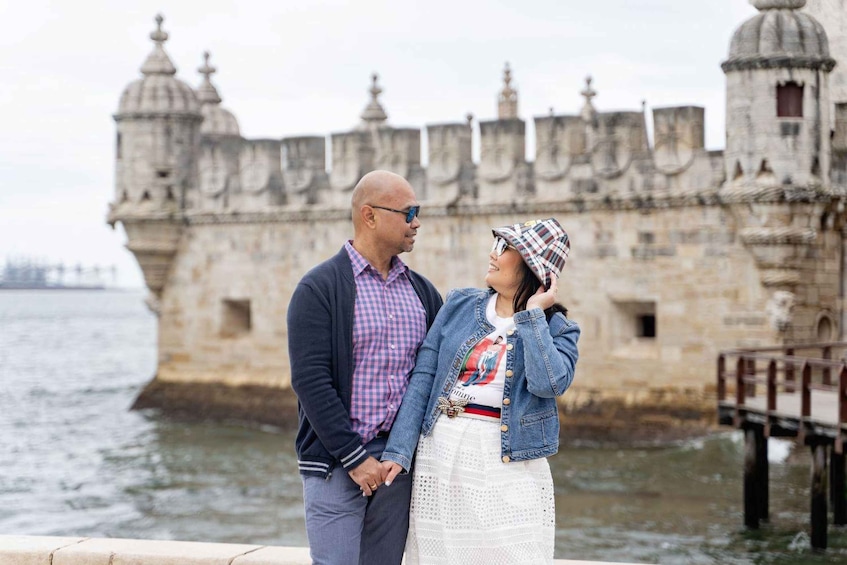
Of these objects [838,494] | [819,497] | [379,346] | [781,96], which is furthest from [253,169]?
[379,346]

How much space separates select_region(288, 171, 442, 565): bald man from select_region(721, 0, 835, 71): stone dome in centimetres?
1256

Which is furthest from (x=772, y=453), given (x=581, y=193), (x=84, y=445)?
(x=84, y=445)

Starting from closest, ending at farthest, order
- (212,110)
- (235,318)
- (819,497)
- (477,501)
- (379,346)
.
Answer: (477,501) < (379,346) < (819,497) < (235,318) < (212,110)

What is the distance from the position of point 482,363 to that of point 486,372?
4 cm

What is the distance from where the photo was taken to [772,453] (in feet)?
58.9

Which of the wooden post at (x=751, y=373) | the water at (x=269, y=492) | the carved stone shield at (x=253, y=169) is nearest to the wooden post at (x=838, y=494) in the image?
the water at (x=269, y=492)

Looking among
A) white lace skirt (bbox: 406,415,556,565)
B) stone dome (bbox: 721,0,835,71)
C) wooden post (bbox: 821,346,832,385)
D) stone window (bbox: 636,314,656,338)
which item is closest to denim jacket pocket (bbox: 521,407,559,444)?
white lace skirt (bbox: 406,415,556,565)

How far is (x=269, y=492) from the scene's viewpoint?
18.0 metres

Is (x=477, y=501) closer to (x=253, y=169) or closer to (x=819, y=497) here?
(x=819, y=497)

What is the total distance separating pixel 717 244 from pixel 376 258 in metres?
13.2

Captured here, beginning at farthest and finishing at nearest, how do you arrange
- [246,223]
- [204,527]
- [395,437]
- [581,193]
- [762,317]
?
[246,223] → [581,193] → [762,317] → [204,527] → [395,437]

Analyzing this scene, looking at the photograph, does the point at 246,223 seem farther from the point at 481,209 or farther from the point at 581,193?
the point at 581,193

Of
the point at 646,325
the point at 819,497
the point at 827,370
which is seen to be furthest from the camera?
the point at 646,325

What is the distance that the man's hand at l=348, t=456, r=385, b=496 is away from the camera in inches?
202
